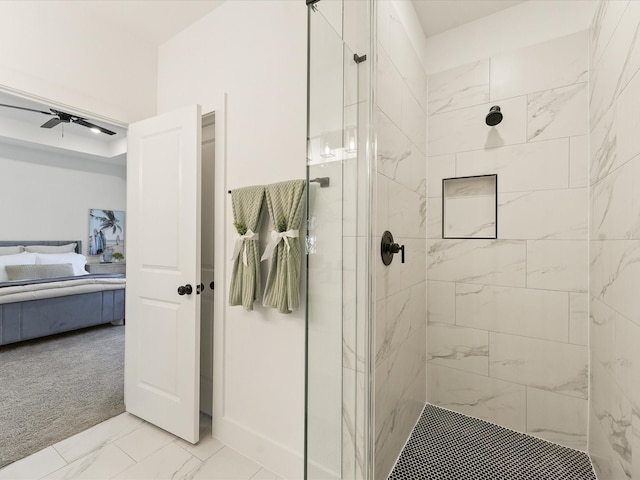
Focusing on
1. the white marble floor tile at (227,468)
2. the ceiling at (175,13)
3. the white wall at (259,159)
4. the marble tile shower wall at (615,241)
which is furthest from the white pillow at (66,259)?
the marble tile shower wall at (615,241)

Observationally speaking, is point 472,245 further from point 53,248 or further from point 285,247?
point 53,248

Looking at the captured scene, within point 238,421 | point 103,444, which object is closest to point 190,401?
point 238,421

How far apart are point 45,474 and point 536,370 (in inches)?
106

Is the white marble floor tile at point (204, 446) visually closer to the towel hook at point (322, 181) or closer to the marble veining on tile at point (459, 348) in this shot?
the marble veining on tile at point (459, 348)

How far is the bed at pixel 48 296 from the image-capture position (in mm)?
3318

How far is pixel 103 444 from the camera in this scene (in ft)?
5.72

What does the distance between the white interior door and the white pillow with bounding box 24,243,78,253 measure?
168 inches

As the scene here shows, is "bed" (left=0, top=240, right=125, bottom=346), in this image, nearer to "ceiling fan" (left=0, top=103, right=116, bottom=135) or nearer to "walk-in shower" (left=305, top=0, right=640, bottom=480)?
"ceiling fan" (left=0, top=103, right=116, bottom=135)

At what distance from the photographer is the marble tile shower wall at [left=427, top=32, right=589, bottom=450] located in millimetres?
1662

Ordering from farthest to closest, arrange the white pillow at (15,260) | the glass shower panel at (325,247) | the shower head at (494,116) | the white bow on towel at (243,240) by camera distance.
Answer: the white pillow at (15,260), the shower head at (494,116), the white bow on towel at (243,240), the glass shower panel at (325,247)

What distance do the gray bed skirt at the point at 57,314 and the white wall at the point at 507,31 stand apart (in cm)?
461

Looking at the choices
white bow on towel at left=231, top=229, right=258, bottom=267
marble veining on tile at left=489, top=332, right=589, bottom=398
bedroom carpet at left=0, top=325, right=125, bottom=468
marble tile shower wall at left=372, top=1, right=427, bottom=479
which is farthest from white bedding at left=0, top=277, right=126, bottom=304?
marble veining on tile at left=489, top=332, right=589, bottom=398

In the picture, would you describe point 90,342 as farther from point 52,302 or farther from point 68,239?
point 68,239

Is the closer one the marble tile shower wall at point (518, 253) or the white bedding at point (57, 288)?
the marble tile shower wall at point (518, 253)
